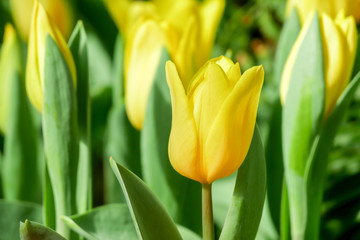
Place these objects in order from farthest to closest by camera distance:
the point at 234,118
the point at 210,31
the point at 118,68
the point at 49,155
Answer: the point at 118,68 → the point at 210,31 → the point at 49,155 → the point at 234,118

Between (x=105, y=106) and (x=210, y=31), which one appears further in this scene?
(x=105, y=106)

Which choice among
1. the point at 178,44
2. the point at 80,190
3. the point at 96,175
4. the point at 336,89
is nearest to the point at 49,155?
the point at 80,190

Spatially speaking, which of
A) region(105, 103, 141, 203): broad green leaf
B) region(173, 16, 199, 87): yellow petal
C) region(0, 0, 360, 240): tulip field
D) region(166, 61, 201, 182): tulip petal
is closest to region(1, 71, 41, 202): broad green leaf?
region(0, 0, 360, 240): tulip field

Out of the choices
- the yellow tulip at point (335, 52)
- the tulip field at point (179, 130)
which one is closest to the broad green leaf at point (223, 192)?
the tulip field at point (179, 130)

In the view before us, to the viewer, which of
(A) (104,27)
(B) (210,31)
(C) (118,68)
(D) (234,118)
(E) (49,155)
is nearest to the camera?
(D) (234,118)

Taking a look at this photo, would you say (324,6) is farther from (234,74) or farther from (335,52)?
(234,74)

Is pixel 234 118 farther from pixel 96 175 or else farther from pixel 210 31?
pixel 96 175

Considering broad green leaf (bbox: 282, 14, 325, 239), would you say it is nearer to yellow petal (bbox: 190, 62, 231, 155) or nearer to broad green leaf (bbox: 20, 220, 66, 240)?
yellow petal (bbox: 190, 62, 231, 155)
